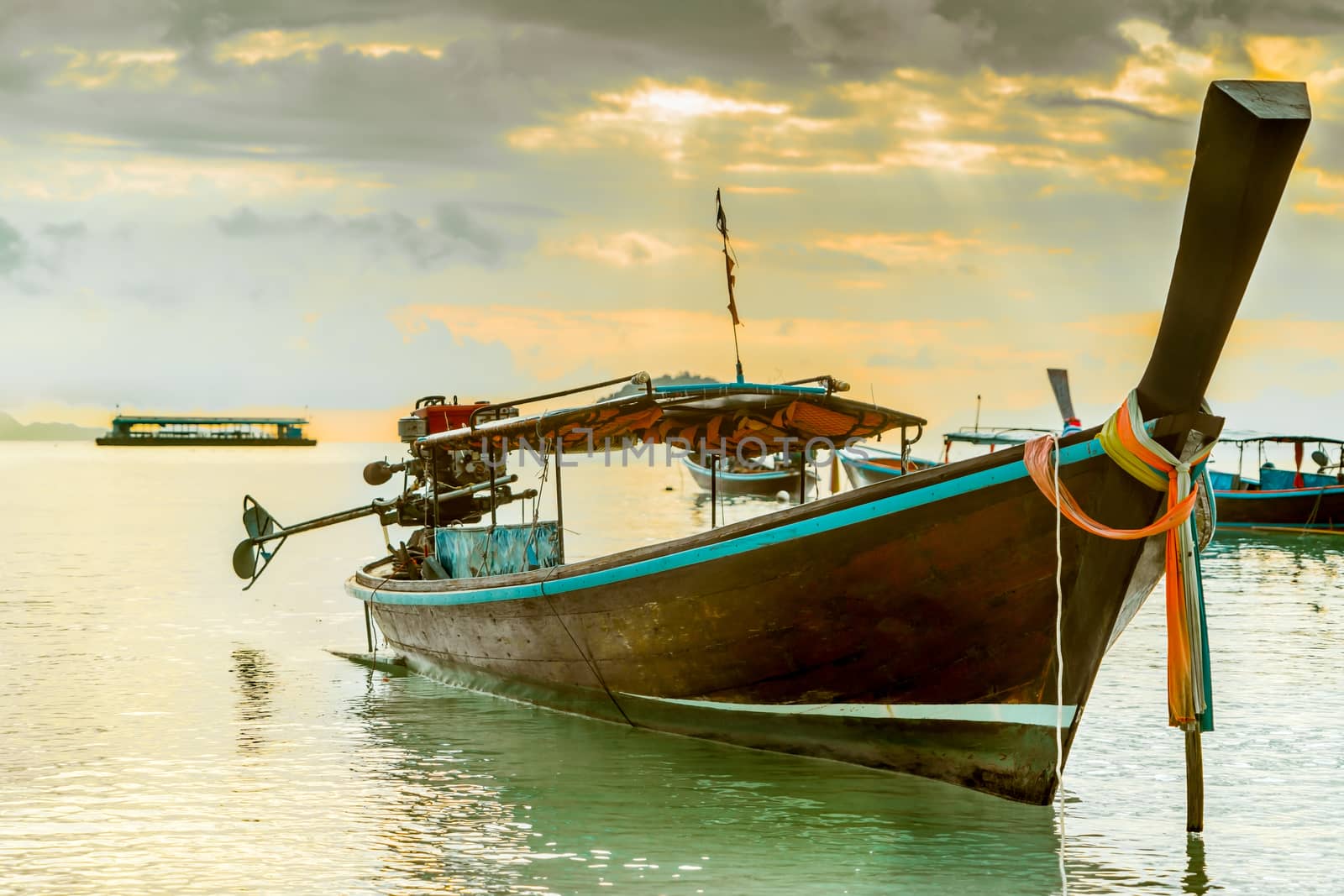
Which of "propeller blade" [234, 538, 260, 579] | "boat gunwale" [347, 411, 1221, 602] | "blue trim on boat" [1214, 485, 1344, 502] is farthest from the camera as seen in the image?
"blue trim on boat" [1214, 485, 1344, 502]

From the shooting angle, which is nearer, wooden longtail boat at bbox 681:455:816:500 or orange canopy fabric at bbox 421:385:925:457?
orange canopy fabric at bbox 421:385:925:457

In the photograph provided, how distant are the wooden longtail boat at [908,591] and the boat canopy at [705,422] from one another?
4cm

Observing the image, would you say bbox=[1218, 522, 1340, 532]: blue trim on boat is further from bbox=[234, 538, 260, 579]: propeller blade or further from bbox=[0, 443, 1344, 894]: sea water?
bbox=[234, 538, 260, 579]: propeller blade

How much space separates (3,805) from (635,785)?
4.06 m

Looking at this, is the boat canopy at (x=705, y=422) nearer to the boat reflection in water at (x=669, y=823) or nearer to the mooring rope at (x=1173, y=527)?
the boat reflection in water at (x=669, y=823)

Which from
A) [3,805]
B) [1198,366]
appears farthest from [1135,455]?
[3,805]

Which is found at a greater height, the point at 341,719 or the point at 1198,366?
the point at 1198,366

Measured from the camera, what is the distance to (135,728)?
11.2 m

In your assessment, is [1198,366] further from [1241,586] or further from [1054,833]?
[1241,586]

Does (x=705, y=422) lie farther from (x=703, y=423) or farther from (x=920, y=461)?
(x=920, y=461)

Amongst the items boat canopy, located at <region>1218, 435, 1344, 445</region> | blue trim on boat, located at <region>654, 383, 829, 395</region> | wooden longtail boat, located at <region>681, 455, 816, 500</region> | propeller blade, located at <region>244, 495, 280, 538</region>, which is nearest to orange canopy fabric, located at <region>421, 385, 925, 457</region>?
blue trim on boat, located at <region>654, 383, 829, 395</region>

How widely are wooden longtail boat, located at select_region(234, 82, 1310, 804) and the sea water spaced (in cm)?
41

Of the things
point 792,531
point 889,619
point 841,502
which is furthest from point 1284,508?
point 841,502

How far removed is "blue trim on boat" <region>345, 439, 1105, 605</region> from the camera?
23.6 feet
